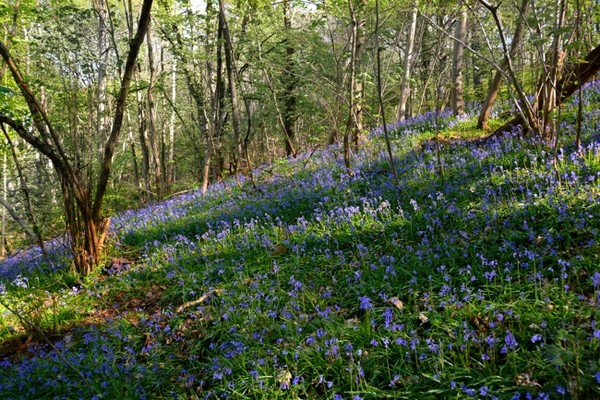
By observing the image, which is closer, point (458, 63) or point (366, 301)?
point (366, 301)

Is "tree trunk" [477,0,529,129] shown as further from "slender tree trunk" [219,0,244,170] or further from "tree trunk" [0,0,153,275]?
"tree trunk" [0,0,153,275]

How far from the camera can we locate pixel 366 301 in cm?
291

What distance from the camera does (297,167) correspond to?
840cm

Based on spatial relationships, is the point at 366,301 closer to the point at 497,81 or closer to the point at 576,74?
the point at 576,74

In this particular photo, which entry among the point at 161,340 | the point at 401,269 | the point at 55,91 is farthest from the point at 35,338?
the point at 55,91

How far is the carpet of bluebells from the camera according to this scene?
2373mm

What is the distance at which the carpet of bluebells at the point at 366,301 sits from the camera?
2.37m

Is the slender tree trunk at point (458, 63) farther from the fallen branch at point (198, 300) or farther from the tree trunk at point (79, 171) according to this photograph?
the fallen branch at point (198, 300)

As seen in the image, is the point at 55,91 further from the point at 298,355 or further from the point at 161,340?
the point at 298,355

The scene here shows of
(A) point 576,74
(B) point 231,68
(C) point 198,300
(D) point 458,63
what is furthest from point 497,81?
(C) point 198,300

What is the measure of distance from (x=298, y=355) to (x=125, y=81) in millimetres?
3982

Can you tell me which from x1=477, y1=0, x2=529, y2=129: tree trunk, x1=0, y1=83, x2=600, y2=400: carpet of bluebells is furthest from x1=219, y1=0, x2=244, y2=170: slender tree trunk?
x1=477, y1=0, x2=529, y2=129: tree trunk

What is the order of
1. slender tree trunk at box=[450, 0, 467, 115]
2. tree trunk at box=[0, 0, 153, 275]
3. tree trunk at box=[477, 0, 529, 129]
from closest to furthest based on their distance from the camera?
tree trunk at box=[0, 0, 153, 275] < tree trunk at box=[477, 0, 529, 129] < slender tree trunk at box=[450, 0, 467, 115]

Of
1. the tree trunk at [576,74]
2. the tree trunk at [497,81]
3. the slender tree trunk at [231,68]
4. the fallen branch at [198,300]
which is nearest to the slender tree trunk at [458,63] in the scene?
the tree trunk at [497,81]
